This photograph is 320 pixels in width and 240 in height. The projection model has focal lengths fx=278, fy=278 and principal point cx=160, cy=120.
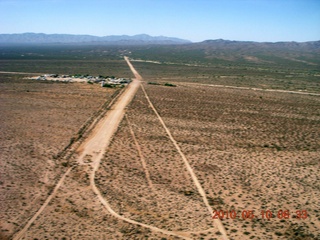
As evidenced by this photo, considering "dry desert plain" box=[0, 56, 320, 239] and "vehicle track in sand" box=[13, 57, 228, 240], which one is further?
"dry desert plain" box=[0, 56, 320, 239]

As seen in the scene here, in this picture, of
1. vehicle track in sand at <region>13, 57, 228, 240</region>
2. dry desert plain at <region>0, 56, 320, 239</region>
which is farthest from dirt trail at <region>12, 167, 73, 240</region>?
dry desert plain at <region>0, 56, 320, 239</region>

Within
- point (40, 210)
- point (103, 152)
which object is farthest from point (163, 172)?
point (40, 210)

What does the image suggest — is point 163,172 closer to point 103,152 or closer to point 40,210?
point 103,152

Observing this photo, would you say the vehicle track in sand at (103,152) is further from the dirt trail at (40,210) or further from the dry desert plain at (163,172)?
the dry desert plain at (163,172)

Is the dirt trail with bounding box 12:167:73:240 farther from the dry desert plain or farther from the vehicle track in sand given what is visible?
the dry desert plain

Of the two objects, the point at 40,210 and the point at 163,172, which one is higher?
the point at 163,172

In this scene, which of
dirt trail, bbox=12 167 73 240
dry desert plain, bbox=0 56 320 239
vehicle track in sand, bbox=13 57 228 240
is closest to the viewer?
dirt trail, bbox=12 167 73 240

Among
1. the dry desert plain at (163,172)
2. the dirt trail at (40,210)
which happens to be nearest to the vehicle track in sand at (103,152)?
the dirt trail at (40,210)

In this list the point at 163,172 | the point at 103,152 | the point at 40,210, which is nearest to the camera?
the point at 40,210

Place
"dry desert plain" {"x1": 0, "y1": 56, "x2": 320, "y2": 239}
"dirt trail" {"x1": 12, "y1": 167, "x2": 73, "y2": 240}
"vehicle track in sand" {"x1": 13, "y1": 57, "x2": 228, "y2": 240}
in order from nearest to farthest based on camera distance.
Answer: "dirt trail" {"x1": 12, "y1": 167, "x2": 73, "y2": 240}
"vehicle track in sand" {"x1": 13, "y1": 57, "x2": 228, "y2": 240}
"dry desert plain" {"x1": 0, "y1": 56, "x2": 320, "y2": 239}

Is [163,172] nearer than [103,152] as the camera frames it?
Yes
